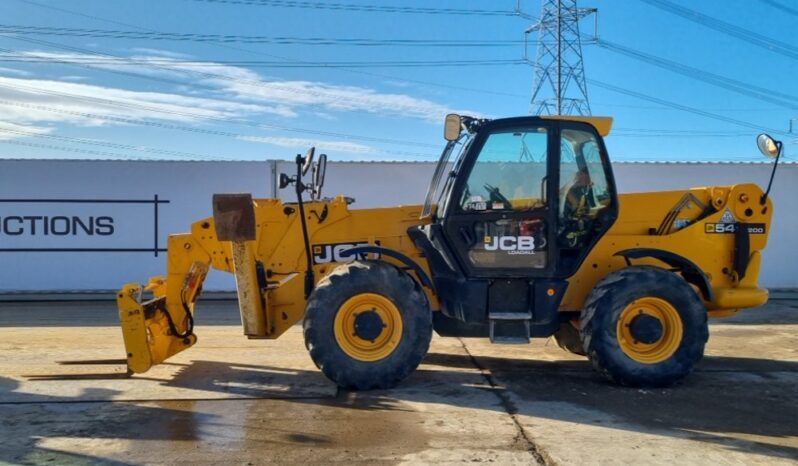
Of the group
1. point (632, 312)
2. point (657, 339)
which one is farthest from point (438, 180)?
Result: point (657, 339)

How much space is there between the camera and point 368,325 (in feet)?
21.0

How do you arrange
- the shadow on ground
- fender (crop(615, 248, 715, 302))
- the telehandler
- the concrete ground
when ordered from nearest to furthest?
the concrete ground → the shadow on ground → the telehandler → fender (crop(615, 248, 715, 302))

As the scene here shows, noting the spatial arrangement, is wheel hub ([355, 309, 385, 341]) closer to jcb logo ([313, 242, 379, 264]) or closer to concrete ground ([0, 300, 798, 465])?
concrete ground ([0, 300, 798, 465])

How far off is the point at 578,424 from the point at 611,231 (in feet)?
7.63

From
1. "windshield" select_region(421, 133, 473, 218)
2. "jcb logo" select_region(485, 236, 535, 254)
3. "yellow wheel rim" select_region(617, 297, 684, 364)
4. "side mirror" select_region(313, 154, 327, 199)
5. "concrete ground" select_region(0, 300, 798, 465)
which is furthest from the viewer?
"side mirror" select_region(313, 154, 327, 199)

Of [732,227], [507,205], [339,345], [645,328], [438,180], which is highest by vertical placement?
[438,180]

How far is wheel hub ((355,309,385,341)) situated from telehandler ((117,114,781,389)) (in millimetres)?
10

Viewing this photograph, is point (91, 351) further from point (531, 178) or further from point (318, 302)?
point (531, 178)

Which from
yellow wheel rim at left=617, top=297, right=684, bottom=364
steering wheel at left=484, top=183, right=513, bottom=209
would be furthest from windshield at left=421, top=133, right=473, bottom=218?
yellow wheel rim at left=617, top=297, right=684, bottom=364

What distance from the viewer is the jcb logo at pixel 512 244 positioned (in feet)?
22.1

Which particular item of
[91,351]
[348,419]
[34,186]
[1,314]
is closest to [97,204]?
[34,186]

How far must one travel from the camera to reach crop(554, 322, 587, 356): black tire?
749 cm

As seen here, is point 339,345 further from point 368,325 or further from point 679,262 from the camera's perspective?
point 679,262

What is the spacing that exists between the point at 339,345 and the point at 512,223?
6.49 feet
